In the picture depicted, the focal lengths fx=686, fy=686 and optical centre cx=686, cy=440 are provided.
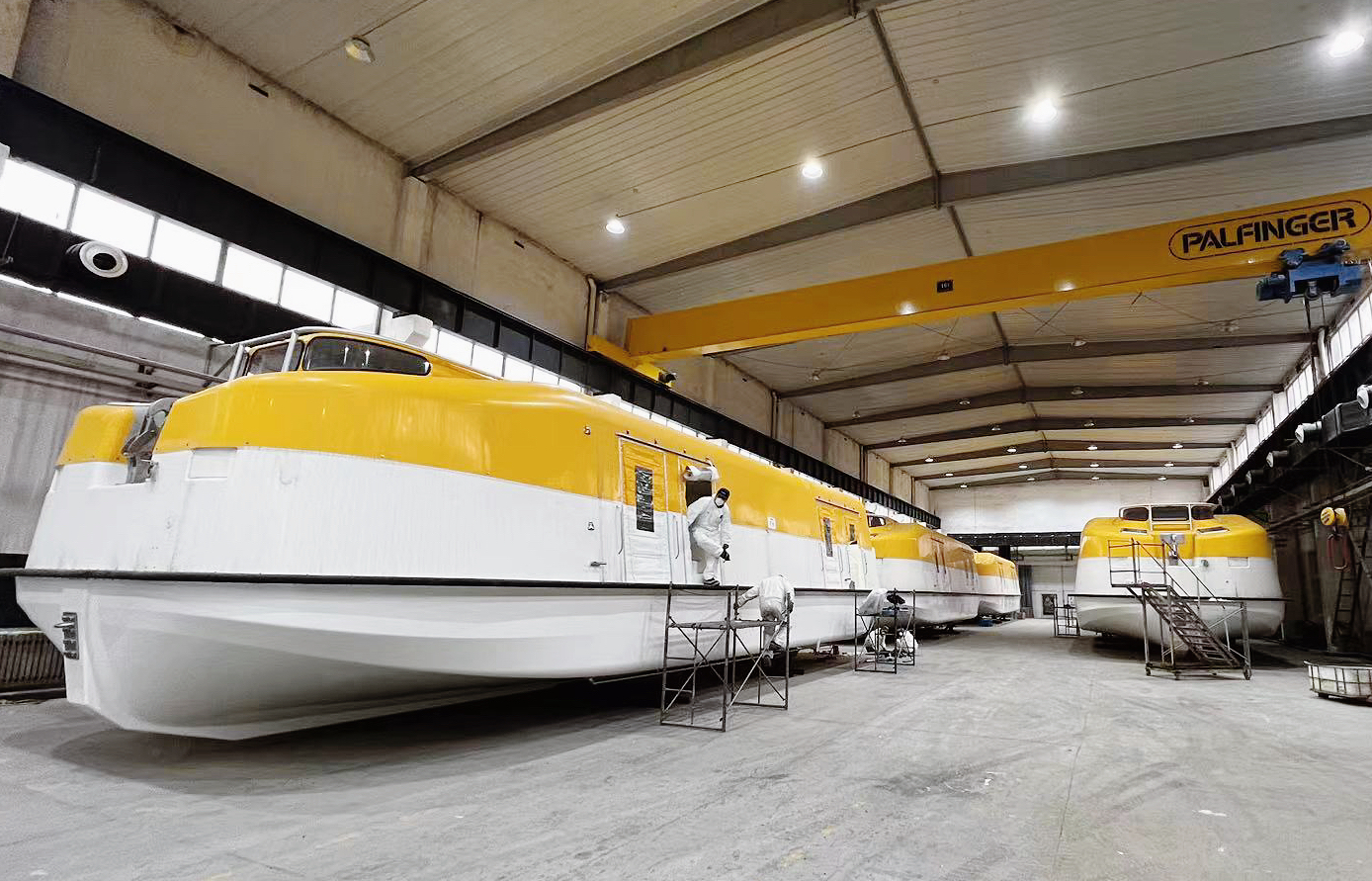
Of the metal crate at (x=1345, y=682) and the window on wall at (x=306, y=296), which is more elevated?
the window on wall at (x=306, y=296)

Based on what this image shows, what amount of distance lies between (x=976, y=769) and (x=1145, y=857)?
1.35m

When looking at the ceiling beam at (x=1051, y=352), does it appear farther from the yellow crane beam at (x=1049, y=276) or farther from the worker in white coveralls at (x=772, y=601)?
the worker in white coveralls at (x=772, y=601)

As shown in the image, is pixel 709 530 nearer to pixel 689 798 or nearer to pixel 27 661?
pixel 689 798

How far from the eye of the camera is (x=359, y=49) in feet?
24.8

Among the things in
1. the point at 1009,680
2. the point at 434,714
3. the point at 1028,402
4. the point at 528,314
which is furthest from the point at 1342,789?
the point at 1028,402

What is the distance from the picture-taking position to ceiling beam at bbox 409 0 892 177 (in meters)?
7.25

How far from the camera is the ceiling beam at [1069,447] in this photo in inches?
957

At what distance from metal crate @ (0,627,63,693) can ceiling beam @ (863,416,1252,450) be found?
23.2 m

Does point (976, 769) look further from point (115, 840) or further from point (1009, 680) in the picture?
point (1009, 680)

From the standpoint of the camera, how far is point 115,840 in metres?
2.58

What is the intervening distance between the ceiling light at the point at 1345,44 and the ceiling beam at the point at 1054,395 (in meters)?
12.5

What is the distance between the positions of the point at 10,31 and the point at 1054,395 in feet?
69.6

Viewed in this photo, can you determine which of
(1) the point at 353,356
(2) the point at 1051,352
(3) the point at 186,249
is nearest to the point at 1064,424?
(2) the point at 1051,352

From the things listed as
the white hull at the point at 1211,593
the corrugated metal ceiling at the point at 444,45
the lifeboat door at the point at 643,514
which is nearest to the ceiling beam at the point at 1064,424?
the white hull at the point at 1211,593
